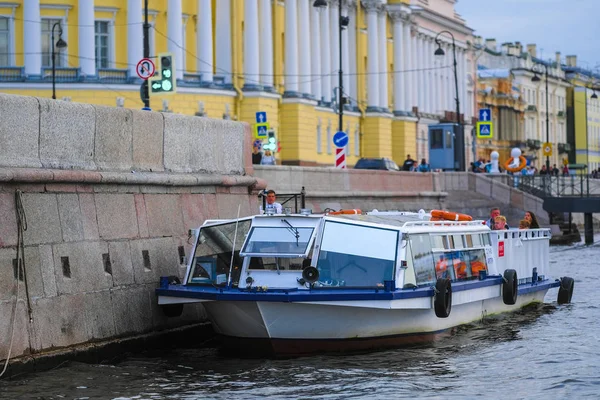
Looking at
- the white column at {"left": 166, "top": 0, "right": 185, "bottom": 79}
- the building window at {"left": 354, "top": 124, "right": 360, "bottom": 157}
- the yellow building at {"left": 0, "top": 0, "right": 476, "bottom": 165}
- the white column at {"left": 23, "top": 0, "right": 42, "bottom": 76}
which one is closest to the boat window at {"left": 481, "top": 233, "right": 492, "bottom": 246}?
the yellow building at {"left": 0, "top": 0, "right": 476, "bottom": 165}

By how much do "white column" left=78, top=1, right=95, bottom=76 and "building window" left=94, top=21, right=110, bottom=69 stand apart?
1.88 meters

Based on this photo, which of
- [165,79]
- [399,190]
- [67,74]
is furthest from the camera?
[67,74]

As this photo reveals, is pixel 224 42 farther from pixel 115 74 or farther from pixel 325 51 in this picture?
pixel 325 51

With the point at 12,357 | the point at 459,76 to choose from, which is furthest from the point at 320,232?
the point at 459,76

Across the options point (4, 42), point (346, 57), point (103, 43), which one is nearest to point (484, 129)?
point (346, 57)

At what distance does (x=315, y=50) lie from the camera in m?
76.9

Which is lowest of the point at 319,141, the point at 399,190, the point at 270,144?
the point at 399,190

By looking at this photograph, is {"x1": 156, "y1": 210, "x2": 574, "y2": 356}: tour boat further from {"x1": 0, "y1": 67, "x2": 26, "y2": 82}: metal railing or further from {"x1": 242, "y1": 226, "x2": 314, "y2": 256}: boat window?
{"x1": 0, "y1": 67, "x2": 26, "y2": 82}: metal railing

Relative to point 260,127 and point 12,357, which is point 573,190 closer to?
point 260,127

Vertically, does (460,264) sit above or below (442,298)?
above

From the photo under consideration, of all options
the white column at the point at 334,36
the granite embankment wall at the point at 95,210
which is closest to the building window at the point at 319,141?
the white column at the point at 334,36

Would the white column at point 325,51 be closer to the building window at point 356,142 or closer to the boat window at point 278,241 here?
the building window at point 356,142

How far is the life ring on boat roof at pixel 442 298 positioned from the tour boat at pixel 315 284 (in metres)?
0.01

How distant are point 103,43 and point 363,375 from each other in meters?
47.2
